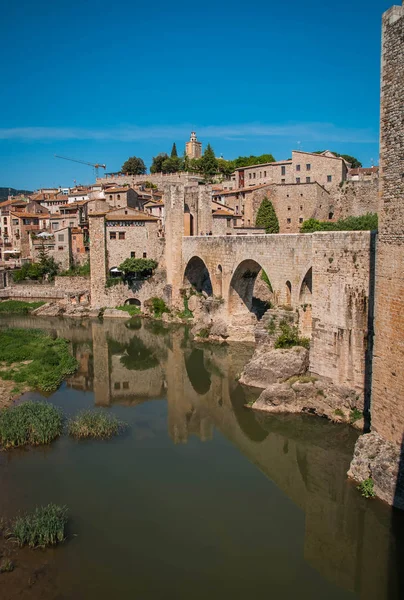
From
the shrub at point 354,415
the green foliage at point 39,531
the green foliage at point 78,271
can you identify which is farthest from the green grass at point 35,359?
the shrub at point 354,415

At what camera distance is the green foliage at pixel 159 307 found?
33.2 metres

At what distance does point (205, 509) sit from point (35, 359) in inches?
533

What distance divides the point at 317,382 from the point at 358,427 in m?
1.94

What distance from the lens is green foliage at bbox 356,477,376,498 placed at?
427 inches

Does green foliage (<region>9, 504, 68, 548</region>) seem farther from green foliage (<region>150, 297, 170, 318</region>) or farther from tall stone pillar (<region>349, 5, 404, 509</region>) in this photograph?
green foliage (<region>150, 297, 170, 318</region>)

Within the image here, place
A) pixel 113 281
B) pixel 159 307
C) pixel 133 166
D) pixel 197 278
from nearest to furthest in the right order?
pixel 197 278 < pixel 159 307 < pixel 113 281 < pixel 133 166

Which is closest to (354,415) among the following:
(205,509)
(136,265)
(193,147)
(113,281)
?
(205,509)

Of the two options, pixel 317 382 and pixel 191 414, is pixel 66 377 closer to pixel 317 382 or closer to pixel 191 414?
pixel 191 414

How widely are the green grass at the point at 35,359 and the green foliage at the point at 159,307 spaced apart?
304 inches

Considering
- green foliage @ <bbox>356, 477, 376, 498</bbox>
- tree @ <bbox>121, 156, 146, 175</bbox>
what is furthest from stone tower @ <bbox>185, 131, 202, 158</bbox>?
green foliage @ <bbox>356, 477, 376, 498</bbox>

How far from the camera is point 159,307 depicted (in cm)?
3347

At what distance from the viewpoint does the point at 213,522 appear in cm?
1065

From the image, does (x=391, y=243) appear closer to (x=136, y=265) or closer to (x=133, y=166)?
(x=136, y=265)

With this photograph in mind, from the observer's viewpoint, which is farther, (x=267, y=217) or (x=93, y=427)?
(x=267, y=217)
